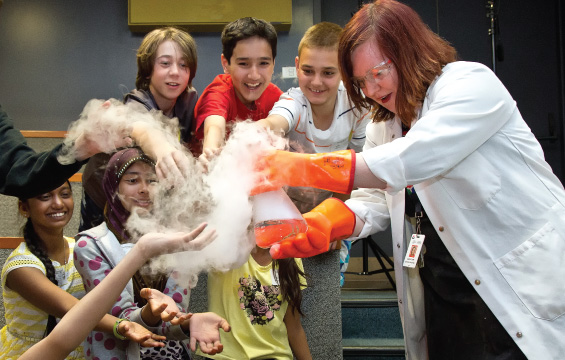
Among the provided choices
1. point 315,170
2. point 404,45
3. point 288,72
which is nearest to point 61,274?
point 315,170

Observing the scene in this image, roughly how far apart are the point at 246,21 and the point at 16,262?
1.46 m

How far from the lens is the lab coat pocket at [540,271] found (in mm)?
1412

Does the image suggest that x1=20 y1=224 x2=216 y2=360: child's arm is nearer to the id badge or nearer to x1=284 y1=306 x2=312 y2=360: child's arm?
the id badge

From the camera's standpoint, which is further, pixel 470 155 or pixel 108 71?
pixel 108 71

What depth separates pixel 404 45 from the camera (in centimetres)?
158

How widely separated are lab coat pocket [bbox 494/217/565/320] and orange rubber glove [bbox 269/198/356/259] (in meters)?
0.50

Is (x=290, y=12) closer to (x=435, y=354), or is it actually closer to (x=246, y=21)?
(x=246, y=21)

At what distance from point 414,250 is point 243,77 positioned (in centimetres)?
121

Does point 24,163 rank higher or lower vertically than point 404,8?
lower

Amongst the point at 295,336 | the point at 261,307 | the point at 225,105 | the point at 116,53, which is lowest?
the point at 295,336

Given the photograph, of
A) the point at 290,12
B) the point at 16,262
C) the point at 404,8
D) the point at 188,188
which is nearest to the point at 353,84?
the point at 404,8

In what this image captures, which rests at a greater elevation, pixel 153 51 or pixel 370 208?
pixel 153 51

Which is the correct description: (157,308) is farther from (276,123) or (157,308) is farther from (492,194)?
(276,123)

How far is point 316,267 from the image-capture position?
2557 mm
